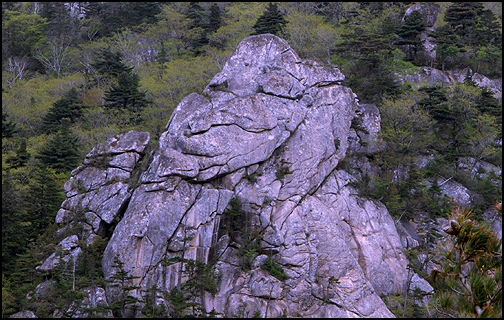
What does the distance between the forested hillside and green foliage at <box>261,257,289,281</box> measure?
880cm

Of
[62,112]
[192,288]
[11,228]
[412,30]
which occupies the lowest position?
[192,288]

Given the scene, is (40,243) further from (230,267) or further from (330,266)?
(330,266)

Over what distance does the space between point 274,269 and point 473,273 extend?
1239 cm

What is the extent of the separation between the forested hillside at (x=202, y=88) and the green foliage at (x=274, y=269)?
8.80 meters

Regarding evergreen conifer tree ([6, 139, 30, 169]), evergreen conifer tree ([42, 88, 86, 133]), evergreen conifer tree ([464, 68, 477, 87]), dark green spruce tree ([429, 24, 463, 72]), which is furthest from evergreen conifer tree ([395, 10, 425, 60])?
evergreen conifer tree ([6, 139, 30, 169])

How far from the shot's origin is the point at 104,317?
1772 cm

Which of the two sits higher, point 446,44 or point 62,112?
point 446,44

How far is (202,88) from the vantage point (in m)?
→ 33.0

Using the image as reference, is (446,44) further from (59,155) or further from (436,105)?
(59,155)

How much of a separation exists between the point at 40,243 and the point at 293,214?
14096 millimetres

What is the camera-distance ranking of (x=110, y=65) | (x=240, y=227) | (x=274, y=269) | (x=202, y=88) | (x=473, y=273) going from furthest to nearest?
(x=110, y=65)
(x=202, y=88)
(x=240, y=227)
(x=274, y=269)
(x=473, y=273)

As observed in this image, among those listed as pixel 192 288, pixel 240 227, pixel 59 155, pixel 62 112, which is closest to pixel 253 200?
pixel 240 227

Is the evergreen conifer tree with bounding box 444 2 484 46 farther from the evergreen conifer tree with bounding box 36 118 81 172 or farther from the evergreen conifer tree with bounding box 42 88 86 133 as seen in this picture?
the evergreen conifer tree with bounding box 36 118 81 172

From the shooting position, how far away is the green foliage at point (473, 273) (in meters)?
8.80
